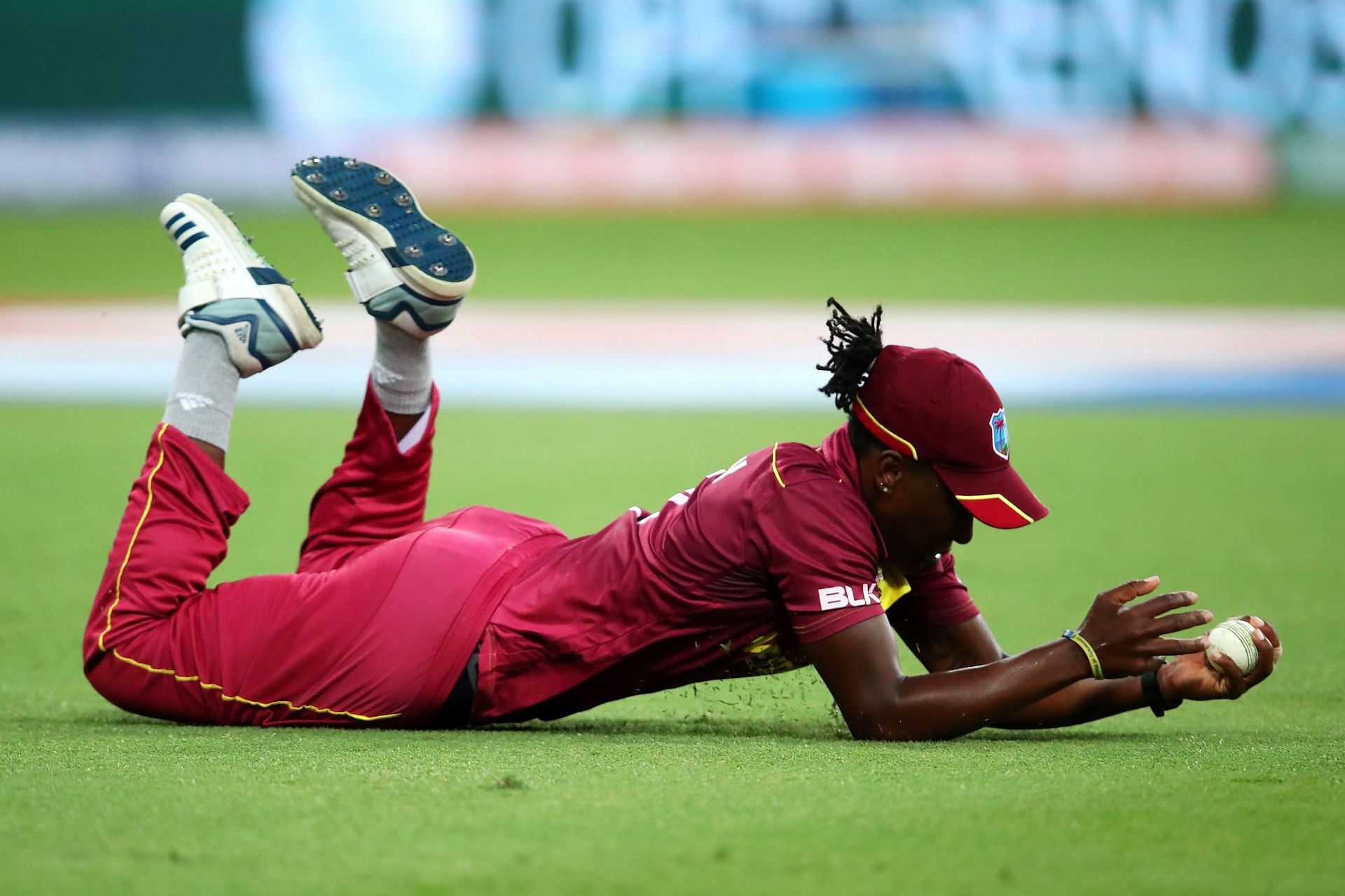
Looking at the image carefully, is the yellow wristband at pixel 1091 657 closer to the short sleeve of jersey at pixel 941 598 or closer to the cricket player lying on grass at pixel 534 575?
the cricket player lying on grass at pixel 534 575

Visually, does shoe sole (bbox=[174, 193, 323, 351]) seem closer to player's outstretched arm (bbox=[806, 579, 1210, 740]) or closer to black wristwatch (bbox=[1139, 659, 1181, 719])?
player's outstretched arm (bbox=[806, 579, 1210, 740])

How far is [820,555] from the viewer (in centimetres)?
405

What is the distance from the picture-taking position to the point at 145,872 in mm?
3133

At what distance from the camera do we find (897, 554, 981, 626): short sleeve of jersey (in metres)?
4.63

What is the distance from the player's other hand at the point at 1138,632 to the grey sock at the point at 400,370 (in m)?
2.06

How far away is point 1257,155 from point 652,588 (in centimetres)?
2112

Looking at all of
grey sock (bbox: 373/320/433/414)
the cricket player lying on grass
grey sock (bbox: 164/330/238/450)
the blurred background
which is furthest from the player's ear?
the blurred background

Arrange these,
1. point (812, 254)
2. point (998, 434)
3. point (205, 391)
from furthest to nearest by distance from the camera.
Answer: point (812, 254), point (205, 391), point (998, 434)

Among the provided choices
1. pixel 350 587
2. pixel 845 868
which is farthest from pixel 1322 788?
pixel 350 587

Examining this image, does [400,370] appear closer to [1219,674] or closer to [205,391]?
[205,391]

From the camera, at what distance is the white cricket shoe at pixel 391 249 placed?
481cm

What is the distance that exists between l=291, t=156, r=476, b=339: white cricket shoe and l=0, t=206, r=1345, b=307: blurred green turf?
12032 millimetres

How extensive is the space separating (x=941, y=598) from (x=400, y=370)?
64.7 inches

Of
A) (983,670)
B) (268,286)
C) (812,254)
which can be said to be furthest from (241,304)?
(812,254)
